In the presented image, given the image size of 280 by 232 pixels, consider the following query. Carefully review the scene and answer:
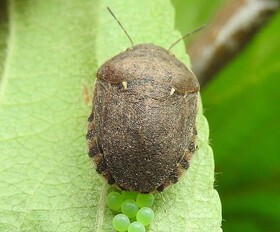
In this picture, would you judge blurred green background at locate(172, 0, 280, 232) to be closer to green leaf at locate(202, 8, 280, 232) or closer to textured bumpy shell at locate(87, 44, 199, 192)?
green leaf at locate(202, 8, 280, 232)

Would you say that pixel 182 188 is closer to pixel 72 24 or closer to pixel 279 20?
pixel 72 24

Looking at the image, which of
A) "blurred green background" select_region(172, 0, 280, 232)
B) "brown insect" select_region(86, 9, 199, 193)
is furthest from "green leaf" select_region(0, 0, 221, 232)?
"blurred green background" select_region(172, 0, 280, 232)

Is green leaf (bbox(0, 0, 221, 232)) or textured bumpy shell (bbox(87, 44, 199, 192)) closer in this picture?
textured bumpy shell (bbox(87, 44, 199, 192))

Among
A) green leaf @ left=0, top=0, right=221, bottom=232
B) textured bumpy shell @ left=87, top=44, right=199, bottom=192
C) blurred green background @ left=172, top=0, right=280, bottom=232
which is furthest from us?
blurred green background @ left=172, top=0, right=280, bottom=232

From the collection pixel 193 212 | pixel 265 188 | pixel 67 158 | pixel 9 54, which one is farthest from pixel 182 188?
pixel 9 54

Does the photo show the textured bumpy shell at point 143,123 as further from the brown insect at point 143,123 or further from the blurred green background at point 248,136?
the blurred green background at point 248,136
